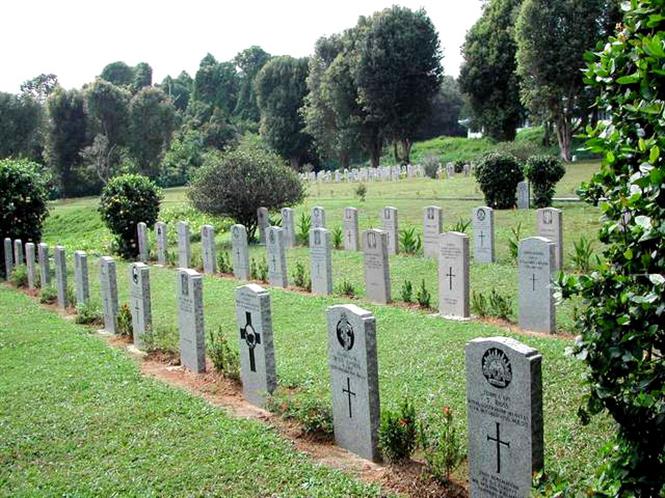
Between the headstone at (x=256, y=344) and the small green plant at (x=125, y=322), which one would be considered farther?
the small green plant at (x=125, y=322)

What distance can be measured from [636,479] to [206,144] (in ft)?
204

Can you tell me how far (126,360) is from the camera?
9391 mm

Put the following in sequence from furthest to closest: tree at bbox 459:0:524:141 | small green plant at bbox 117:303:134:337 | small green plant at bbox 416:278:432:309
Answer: tree at bbox 459:0:524:141 < small green plant at bbox 416:278:432:309 < small green plant at bbox 117:303:134:337

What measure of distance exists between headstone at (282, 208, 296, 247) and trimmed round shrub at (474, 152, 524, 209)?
644 centimetres

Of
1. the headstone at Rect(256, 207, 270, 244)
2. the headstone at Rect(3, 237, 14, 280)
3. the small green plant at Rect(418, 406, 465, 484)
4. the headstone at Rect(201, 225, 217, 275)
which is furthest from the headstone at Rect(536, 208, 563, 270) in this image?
the headstone at Rect(3, 237, 14, 280)

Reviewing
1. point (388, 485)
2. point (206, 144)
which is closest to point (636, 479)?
point (388, 485)

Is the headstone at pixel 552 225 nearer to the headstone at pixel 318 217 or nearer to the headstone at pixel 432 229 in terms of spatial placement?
the headstone at pixel 432 229

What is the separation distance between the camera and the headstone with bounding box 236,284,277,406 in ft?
24.0

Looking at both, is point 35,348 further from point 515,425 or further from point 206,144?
point 206,144

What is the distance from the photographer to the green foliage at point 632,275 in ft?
9.83

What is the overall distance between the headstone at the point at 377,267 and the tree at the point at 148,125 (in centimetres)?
4227

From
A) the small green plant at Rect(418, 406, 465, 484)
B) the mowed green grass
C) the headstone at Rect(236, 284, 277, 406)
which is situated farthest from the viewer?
the headstone at Rect(236, 284, 277, 406)

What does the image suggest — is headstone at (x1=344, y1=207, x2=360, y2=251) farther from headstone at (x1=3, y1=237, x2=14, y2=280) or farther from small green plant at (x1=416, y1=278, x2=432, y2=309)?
headstone at (x1=3, y1=237, x2=14, y2=280)

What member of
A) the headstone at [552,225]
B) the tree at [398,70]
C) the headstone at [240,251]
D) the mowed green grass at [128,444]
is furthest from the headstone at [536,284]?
the tree at [398,70]
